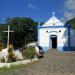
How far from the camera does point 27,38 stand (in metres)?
70.3

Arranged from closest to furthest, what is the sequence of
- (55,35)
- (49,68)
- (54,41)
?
1. (49,68)
2. (55,35)
3. (54,41)

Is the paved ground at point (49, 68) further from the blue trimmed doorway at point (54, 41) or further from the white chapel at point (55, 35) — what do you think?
the blue trimmed doorway at point (54, 41)

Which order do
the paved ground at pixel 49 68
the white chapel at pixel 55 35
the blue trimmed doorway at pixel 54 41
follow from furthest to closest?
the blue trimmed doorway at pixel 54 41
the white chapel at pixel 55 35
the paved ground at pixel 49 68

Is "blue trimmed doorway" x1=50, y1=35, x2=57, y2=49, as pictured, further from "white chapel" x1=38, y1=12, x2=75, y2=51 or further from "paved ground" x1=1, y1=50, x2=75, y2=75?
"paved ground" x1=1, y1=50, x2=75, y2=75

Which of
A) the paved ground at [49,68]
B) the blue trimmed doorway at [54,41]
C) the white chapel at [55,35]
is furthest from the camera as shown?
the blue trimmed doorway at [54,41]

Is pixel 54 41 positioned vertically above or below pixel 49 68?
above

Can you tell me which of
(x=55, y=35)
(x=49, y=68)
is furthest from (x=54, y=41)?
(x=49, y=68)

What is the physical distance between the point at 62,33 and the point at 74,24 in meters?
4.01

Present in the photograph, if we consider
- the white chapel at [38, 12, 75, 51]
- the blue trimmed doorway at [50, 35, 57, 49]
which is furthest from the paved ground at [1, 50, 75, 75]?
the blue trimmed doorway at [50, 35, 57, 49]

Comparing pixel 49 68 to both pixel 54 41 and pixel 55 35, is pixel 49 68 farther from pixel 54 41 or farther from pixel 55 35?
pixel 54 41

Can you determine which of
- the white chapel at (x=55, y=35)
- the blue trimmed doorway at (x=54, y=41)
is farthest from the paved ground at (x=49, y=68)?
the blue trimmed doorway at (x=54, y=41)

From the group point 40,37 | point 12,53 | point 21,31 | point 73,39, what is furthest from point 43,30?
point 12,53

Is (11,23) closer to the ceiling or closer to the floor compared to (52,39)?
closer to the ceiling

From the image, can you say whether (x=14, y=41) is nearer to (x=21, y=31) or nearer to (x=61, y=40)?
(x=21, y=31)
